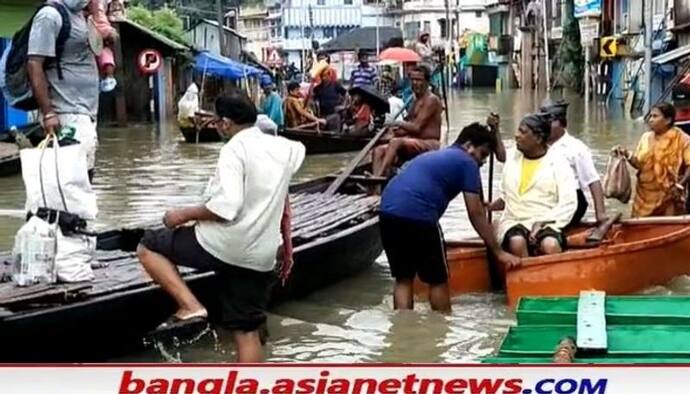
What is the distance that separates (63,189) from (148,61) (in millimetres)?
27362

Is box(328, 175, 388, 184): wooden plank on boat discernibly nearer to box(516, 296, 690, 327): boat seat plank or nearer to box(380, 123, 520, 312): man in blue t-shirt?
box(380, 123, 520, 312): man in blue t-shirt

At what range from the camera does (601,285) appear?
8.41m

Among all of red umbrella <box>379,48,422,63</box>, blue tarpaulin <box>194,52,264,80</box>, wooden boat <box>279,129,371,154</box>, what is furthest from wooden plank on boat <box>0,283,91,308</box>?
blue tarpaulin <box>194,52,264,80</box>

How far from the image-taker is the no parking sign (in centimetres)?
3334

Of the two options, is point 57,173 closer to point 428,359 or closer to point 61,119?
point 61,119

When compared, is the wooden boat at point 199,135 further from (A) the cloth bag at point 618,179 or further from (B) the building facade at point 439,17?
(B) the building facade at point 439,17

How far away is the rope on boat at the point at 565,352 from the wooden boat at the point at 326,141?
48.3ft

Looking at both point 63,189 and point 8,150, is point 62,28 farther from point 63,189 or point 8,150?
point 8,150

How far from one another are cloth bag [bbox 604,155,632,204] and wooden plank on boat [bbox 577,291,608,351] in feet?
13.9

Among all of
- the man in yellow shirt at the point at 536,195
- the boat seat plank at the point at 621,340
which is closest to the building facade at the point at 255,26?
the man in yellow shirt at the point at 536,195

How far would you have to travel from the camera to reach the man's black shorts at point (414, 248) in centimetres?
786

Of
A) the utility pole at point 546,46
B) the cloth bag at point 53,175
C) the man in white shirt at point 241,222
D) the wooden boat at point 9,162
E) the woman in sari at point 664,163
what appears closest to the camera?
the man in white shirt at point 241,222

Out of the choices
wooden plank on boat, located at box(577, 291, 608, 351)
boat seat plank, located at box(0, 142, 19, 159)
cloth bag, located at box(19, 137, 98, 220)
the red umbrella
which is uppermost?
cloth bag, located at box(19, 137, 98, 220)

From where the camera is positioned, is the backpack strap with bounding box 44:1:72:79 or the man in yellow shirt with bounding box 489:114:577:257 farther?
the man in yellow shirt with bounding box 489:114:577:257
